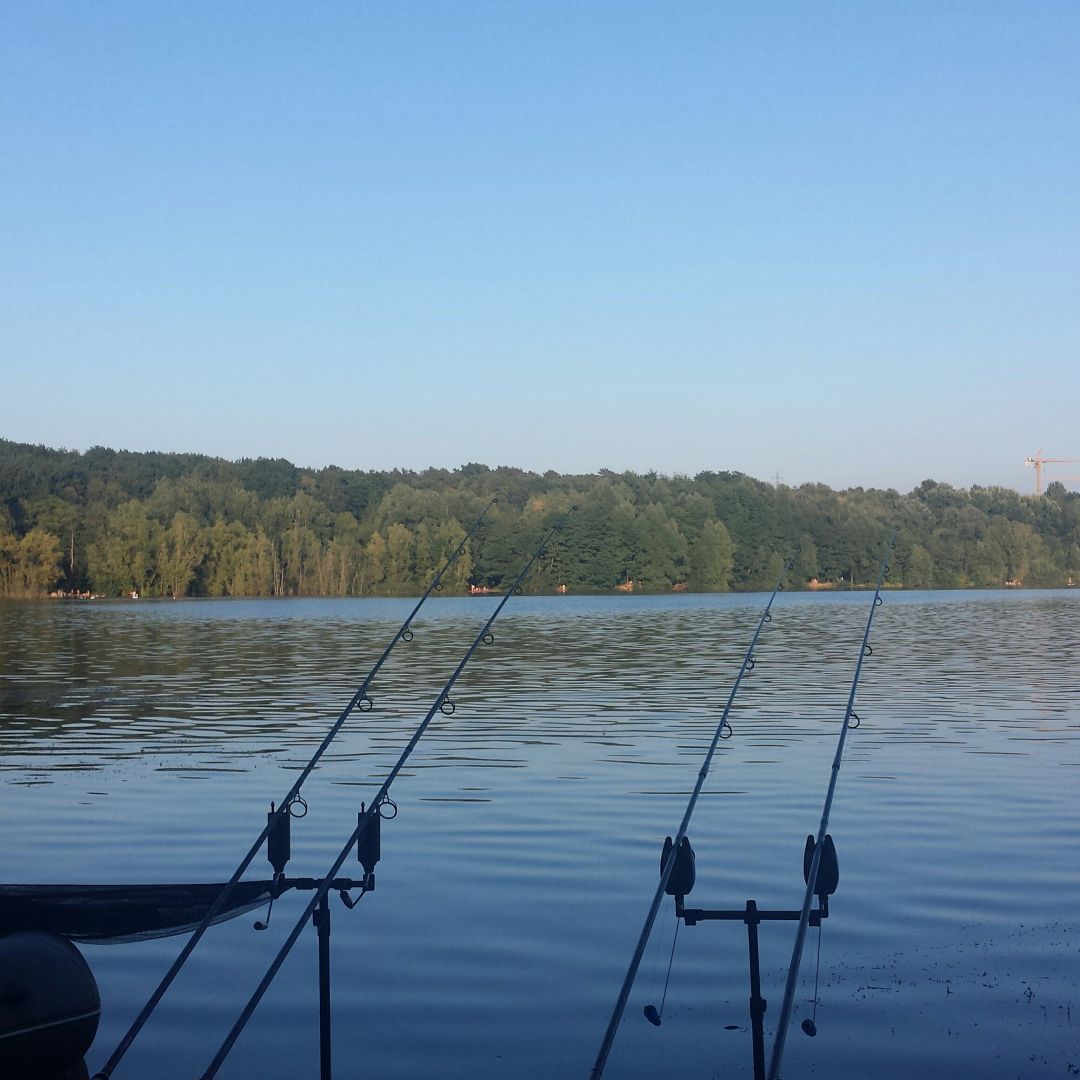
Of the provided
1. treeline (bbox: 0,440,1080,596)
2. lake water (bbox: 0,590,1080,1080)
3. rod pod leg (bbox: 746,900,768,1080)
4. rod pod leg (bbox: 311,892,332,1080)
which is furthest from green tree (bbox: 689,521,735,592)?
rod pod leg (bbox: 311,892,332,1080)

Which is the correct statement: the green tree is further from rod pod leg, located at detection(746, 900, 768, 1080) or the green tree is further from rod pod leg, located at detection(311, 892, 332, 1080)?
rod pod leg, located at detection(311, 892, 332, 1080)

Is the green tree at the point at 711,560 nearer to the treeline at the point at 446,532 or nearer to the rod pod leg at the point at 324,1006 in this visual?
the treeline at the point at 446,532

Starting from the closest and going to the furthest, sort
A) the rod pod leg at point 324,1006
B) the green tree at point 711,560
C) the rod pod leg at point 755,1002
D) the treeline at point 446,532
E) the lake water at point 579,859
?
the rod pod leg at point 755,1002, the rod pod leg at point 324,1006, the lake water at point 579,859, the treeline at point 446,532, the green tree at point 711,560

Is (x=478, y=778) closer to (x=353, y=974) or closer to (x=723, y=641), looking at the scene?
(x=353, y=974)

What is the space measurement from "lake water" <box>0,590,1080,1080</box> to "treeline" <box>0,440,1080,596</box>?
279 feet

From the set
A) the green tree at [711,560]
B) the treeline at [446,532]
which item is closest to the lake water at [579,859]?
the treeline at [446,532]

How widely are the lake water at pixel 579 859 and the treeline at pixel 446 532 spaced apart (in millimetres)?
85132

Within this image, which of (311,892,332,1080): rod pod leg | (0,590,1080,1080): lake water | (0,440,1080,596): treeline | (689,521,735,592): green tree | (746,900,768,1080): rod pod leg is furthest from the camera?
(689,521,735,592): green tree

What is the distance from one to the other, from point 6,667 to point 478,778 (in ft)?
80.9

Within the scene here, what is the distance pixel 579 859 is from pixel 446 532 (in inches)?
4163

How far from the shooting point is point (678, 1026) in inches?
330

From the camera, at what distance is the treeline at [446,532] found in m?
116

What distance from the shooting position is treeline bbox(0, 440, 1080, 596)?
380 feet

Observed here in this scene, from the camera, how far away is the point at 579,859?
12609 millimetres
